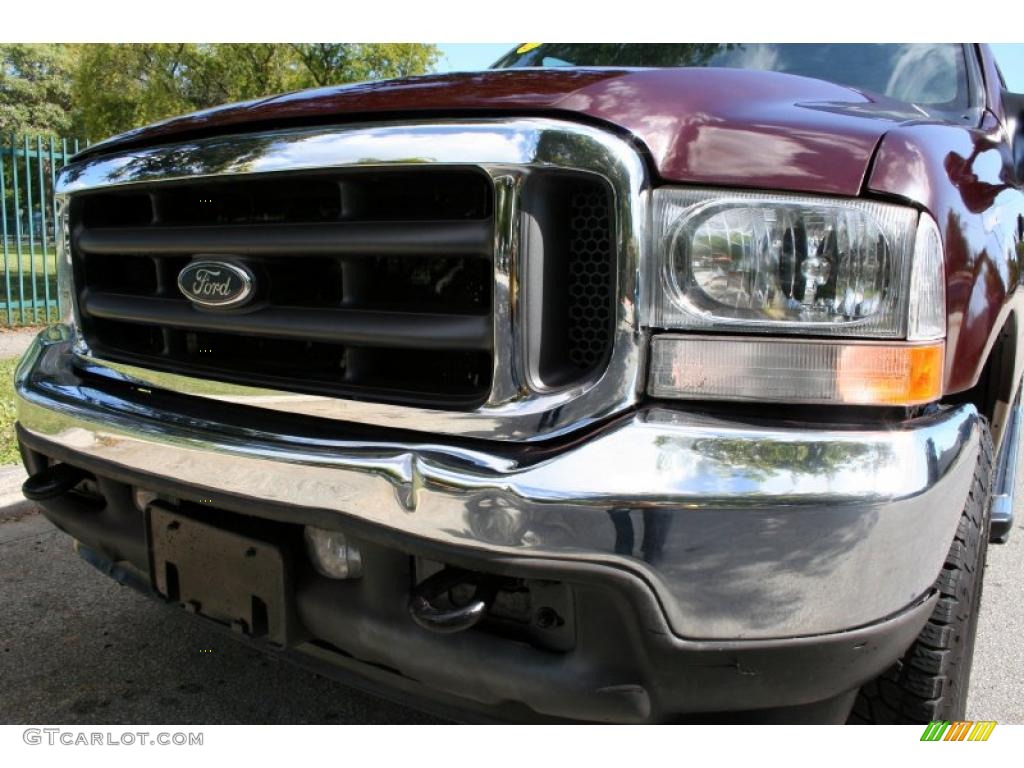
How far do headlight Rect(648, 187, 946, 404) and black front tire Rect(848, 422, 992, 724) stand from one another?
1.32ft

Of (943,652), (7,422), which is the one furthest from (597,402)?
(7,422)

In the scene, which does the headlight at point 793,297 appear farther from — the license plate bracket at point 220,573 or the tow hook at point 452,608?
the license plate bracket at point 220,573

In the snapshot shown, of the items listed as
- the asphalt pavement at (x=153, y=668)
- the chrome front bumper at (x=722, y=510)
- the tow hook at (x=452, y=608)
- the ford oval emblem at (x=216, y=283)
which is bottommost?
the asphalt pavement at (x=153, y=668)

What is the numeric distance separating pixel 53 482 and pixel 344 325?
106 centimetres

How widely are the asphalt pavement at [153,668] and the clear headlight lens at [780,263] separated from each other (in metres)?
1.32

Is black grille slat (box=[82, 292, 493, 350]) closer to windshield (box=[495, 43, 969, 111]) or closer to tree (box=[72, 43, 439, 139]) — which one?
windshield (box=[495, 43, 969, 111])

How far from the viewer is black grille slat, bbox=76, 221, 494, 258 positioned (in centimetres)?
149

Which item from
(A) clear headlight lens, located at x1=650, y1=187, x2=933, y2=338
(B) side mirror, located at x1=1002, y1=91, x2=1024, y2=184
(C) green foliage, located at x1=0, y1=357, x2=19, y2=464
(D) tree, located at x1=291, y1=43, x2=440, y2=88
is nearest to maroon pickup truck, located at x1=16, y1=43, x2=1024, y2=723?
(A) clear headlight lens, located at x1=650, y1=187, x2=933, y2=338

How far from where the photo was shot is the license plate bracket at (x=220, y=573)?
1677 millimetres

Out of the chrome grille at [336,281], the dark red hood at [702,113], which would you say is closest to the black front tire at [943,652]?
the dark red hood at [702,113]

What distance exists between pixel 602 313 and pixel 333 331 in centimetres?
54

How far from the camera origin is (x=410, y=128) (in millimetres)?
1516

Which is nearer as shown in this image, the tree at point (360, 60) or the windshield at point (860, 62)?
the windshield at point (860, 62)
